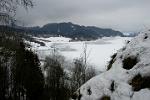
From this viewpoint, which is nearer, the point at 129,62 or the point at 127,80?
the point at 127,80

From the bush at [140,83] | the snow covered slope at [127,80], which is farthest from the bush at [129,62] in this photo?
the bush at [140,83]

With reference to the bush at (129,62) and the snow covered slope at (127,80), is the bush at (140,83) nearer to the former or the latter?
the snow covered slope at (127,80)

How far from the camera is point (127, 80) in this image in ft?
28.5

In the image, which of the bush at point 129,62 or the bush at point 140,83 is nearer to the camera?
the bush at point 140,83

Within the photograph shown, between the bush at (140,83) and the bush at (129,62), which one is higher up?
the bush at (129,62)

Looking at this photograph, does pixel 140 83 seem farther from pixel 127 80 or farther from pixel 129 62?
pixel 129 62

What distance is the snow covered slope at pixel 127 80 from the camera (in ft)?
26.6

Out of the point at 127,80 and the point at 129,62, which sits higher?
the point at 129,62

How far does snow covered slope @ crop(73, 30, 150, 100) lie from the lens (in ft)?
26.6

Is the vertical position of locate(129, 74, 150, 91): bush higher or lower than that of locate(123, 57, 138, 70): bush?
lower

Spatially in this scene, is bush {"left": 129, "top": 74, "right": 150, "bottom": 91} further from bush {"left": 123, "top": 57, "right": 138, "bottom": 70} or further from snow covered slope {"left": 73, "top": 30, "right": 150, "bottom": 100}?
bush {"left": 123, "top": 57, "right": 138, "bottom": 70}

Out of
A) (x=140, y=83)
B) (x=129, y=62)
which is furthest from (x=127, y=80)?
(x=129, y=62)

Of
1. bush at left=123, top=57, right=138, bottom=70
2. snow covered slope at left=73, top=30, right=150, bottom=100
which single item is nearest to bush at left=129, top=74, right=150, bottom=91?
snow covered slope at left=73, top=30, right=150, bottom=100

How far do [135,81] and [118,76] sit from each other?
87 cm
